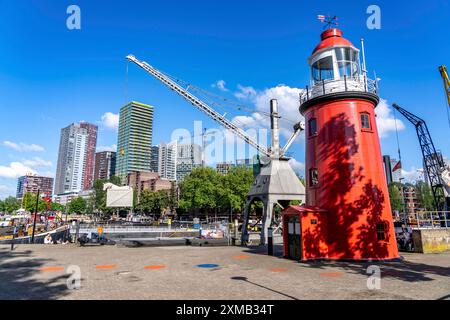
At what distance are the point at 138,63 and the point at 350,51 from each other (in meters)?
56.6

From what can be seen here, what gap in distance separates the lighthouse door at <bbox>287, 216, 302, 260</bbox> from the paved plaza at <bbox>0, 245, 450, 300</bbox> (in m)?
1.02

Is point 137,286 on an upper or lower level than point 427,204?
lower

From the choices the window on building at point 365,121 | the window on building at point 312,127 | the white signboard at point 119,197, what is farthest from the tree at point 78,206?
the window on building at point 365,121

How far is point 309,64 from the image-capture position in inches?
862

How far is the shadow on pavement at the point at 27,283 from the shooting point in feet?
32.5

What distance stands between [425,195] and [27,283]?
14864cm

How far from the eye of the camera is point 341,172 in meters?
18.9

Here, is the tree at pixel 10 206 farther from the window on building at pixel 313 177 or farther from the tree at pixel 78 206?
the window on building at pixel 313 177

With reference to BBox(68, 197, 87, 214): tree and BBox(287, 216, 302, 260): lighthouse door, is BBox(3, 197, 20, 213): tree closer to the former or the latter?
BBox(68, 197, 87, 214): tree

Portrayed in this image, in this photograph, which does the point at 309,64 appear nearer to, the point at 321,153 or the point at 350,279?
the point at 321,153

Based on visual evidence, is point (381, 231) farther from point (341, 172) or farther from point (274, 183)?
point (274, 183)

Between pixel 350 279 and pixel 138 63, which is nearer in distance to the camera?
pixel 350 279
